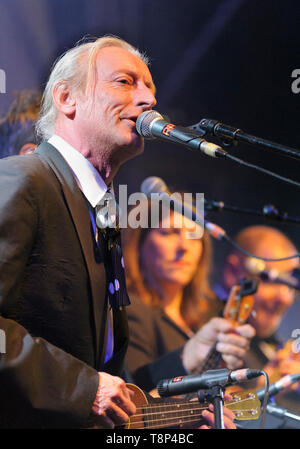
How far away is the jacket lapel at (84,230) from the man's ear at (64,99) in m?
0.32

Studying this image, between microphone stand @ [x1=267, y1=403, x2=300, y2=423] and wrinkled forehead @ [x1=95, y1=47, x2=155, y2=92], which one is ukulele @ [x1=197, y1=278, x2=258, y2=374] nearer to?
microphone stand @ [x1=267, y1=403, x2=300, y2=423]

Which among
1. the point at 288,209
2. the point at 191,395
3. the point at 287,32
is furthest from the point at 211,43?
the point at 191,395

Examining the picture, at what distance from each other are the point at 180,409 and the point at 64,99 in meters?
1.29

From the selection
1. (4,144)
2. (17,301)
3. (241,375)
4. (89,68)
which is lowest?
(241,375)

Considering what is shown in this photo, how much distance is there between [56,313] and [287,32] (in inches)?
99.8

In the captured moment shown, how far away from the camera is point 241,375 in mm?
1559

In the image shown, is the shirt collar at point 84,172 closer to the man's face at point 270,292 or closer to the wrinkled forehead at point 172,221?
the wrinkled forehead at point 172,221

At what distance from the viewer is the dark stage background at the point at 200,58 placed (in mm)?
3068

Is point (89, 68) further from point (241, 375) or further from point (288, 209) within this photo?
A: point (288, 209)

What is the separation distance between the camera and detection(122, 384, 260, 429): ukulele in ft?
5.61

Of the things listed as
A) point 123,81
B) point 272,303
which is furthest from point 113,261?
point 272,303

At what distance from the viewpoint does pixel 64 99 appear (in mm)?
1979

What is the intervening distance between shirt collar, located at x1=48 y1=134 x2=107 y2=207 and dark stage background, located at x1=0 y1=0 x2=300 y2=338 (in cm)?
116

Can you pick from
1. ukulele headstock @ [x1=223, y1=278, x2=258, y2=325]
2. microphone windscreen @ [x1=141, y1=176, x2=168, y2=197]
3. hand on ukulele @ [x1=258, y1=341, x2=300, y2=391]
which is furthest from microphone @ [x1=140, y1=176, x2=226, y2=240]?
hand on ukulele @ [x1=258, y1=341, x2=300, y2=391]
